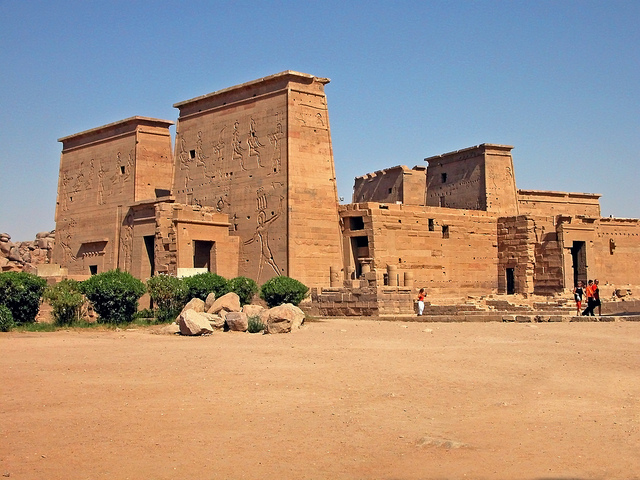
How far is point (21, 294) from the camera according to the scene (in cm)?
1802

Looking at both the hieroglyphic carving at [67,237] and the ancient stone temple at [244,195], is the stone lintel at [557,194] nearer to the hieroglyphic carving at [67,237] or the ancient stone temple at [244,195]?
the ancient stone temple at [244,195]

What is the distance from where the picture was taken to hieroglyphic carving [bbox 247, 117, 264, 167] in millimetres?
24531

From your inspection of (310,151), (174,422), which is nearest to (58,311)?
(310,151)

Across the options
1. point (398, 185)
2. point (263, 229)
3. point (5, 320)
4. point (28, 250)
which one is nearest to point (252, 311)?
point (5, 320)

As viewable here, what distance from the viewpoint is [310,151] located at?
23953mm

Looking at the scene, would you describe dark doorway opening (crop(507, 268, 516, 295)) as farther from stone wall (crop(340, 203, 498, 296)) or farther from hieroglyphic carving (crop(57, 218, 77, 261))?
hieroglyphic carving (crop(57, 218, 77, 261))

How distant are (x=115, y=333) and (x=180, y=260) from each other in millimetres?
8416

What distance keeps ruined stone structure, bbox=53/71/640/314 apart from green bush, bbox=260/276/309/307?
0.66 metres

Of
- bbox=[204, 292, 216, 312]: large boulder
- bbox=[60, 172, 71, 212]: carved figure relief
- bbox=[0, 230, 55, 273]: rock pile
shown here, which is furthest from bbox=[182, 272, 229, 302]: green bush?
bbox=[0, 230, 55, 273]: rock pile

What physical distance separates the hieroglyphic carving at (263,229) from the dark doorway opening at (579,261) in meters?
11.9

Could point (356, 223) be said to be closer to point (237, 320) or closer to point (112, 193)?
point (237, 320)

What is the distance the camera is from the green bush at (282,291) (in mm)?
20688

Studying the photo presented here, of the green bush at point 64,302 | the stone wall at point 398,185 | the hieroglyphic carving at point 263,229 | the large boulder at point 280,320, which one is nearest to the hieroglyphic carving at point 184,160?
the hieroglyphic carving at point 263,229

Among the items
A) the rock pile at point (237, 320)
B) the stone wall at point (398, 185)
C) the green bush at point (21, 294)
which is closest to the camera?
the rock pile at point (237, 320)
